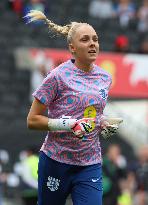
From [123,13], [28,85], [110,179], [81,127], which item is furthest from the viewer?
[123,13]

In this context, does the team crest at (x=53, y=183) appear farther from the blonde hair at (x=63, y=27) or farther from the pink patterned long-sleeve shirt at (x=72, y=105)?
the blonde hair at (x=63, y=27)

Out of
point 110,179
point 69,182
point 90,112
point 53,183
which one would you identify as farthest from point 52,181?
point 110,179

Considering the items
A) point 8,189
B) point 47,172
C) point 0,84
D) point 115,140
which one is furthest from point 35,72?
point 47,172

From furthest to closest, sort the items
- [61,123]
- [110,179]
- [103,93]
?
[110,179]
[103,93]
[61,123]

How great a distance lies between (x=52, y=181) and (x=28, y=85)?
35.8 feet

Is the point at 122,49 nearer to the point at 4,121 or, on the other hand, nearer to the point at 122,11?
the point at 122,11

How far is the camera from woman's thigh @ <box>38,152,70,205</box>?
6836 millimetres

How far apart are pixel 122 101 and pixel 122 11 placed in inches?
132

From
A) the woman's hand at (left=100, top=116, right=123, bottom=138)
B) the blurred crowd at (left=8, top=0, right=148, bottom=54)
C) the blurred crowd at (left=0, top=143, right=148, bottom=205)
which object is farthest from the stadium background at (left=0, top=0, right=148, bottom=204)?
the woman's hand at (left=100, top=116, right=123, bottom=138)

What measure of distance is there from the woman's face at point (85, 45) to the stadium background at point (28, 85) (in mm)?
8973

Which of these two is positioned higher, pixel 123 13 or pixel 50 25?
pixel 50 25

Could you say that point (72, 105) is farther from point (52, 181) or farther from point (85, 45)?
point (52, 181)

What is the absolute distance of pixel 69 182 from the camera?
22.5 ft

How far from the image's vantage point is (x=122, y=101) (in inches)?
696
